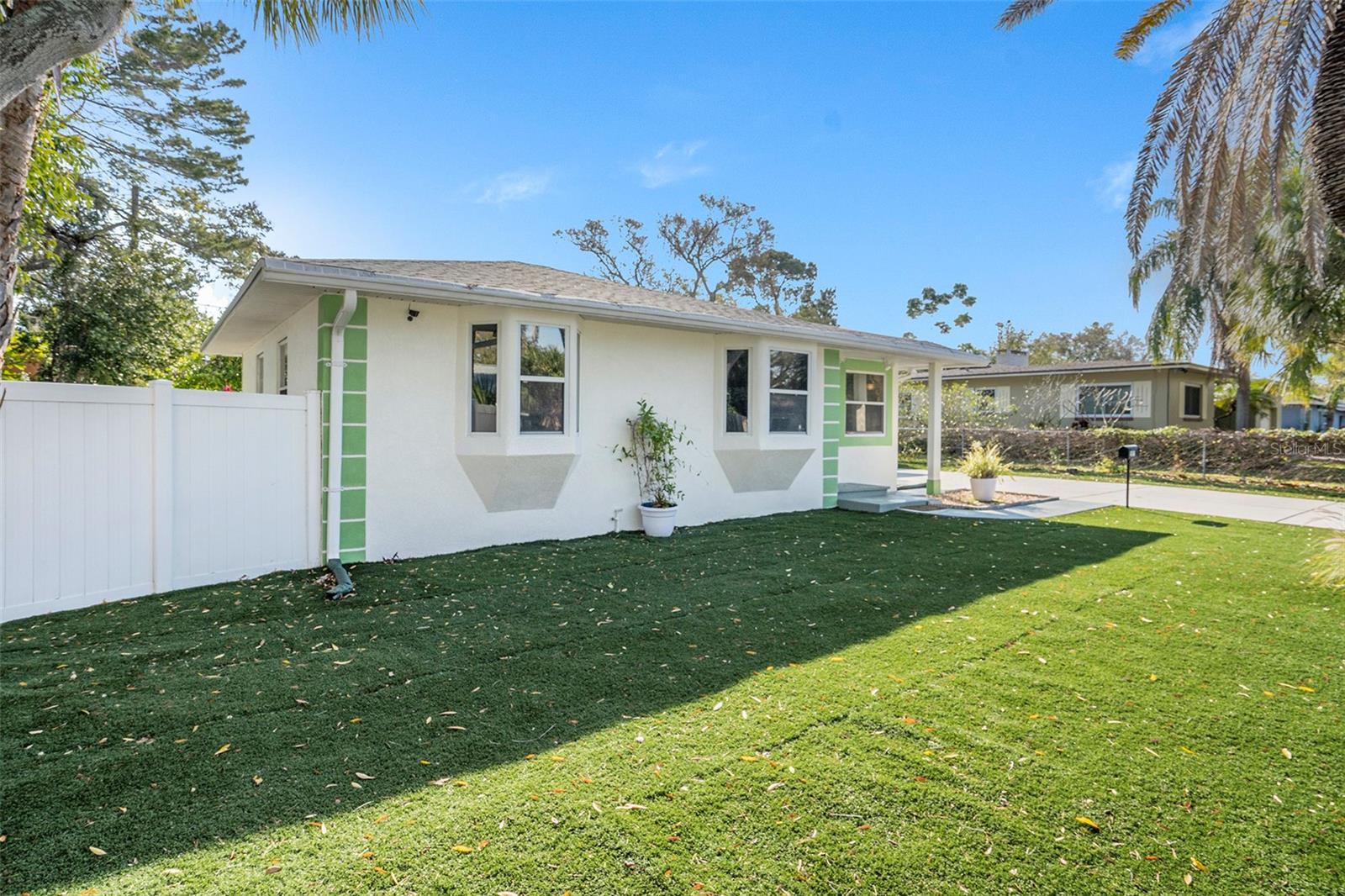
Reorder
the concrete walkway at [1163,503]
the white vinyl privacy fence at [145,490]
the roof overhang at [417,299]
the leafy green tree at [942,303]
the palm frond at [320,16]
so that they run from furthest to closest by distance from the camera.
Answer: the leafy green tree at [942,303] < the concrete walkway at [1163,503] < the roof overhang at [417,299] < the white vinyl privacy fence at [145,490] < the palm frond at [320,16]

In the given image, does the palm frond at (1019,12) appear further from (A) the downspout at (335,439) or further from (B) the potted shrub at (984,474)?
(B) the potted shrub at (984,474)

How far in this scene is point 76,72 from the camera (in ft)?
20.3

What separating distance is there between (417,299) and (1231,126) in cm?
758

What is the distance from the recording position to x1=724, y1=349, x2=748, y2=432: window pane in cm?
934

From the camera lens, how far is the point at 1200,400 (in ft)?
78.8

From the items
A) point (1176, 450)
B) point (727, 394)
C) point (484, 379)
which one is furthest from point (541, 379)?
point (1176, 450)

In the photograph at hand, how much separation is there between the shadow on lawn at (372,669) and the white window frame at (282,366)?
347 cm

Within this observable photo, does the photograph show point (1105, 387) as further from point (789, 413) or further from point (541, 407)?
point (541, 407)

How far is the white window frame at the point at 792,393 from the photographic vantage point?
9414 mm

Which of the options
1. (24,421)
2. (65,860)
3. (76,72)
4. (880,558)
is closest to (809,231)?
(880,558)

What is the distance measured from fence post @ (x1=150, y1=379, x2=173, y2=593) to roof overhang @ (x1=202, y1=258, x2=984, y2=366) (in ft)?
4.35

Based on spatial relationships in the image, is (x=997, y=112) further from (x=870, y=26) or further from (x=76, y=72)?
(x=76, y=72)

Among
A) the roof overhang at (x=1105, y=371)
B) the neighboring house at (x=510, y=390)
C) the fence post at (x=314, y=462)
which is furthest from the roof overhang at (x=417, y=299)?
the roof overhang at (x=1105, y=371)

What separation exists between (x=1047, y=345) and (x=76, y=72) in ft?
166
